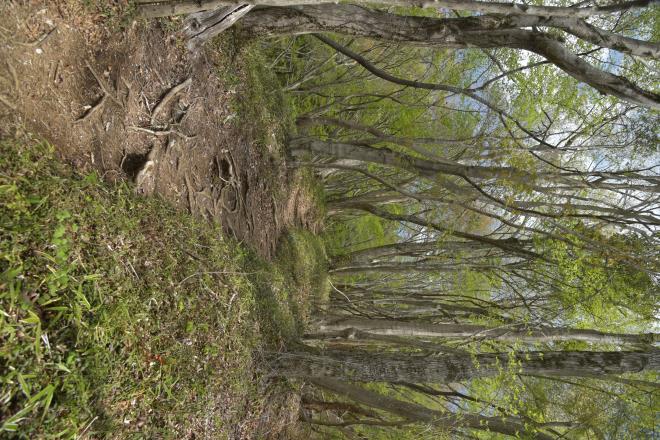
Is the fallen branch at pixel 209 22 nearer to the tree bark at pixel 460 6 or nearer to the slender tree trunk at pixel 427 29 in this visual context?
the slender tree trunk at pixel 427 29

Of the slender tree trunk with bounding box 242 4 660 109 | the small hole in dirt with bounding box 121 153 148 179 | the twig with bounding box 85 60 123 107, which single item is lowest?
the small hole in dirt with bounding box 121 153 148 179

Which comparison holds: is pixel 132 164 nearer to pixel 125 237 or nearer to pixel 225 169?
pixel 125 237

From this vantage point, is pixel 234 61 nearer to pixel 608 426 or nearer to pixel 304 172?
pixel 304 172

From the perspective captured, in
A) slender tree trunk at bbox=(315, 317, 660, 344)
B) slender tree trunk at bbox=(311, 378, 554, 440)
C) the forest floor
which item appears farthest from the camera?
slender tree trunk at bbox=(315, 317, 660, 344)

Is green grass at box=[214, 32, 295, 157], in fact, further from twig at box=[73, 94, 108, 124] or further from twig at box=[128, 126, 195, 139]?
twig at box=[73, 94, 108, 124]

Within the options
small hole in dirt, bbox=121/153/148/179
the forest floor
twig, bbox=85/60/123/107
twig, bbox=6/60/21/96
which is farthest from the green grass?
twig, bbox=6/60/21/96

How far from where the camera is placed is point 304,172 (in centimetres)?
891

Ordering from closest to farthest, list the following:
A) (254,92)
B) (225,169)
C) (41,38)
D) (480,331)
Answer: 1. (41,38)
2. (480,331)
3. (225,169)
4. (254,92)

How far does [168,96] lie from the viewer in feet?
15.0

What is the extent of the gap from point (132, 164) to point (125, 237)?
0.85 meters

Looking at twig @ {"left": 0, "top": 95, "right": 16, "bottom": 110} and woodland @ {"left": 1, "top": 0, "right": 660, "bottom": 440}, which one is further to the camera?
woodland @ {"left": 1, "top": 0, "right": 660, "bottom": 440}

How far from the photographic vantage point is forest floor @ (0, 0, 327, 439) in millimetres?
2709

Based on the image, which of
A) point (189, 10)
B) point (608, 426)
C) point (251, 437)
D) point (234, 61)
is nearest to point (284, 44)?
point (234, 61)

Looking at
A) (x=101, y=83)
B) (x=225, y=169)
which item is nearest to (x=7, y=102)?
(x=101, y=83)
